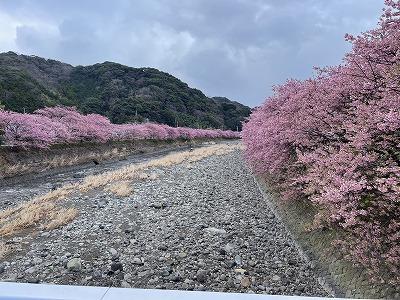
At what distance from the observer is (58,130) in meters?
26.4

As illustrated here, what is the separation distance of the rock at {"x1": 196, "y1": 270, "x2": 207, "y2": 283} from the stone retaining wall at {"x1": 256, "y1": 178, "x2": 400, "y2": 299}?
6.48ft

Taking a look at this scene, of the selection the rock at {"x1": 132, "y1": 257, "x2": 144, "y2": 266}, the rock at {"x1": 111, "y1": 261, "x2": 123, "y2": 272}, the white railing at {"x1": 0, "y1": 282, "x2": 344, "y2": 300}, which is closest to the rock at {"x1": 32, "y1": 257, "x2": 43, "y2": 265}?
the rock at {"x1": 111, "y1": 261, "x2": 123, "y2": 272}

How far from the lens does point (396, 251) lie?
15.5ft

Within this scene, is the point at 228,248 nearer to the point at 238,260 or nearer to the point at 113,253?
the point at 238,260

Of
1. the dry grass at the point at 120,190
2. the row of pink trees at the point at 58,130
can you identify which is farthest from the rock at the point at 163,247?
the row of pink trees at the point at 58,130

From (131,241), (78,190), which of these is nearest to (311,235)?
(131,241)

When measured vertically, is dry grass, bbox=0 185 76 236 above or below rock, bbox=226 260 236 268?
below

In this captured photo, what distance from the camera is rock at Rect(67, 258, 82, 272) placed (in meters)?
6.66

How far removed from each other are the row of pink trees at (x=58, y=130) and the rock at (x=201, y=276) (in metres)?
18.2

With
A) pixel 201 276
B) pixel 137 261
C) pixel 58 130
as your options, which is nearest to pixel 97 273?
pixel 137 261

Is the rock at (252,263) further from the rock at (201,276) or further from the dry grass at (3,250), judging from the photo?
the dry grass at (3,250)

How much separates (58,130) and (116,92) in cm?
5891

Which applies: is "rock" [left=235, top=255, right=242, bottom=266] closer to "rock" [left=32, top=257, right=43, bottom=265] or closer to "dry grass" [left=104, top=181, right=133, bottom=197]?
"rock" [left=32, top=257, right=43, bottom=265]

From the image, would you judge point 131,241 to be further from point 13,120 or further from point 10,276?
point 13,120
